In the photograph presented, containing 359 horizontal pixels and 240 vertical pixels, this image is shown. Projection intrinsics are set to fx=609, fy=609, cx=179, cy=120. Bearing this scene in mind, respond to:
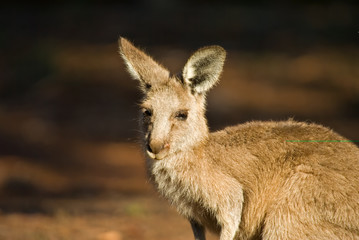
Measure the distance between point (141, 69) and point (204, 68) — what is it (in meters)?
0.64

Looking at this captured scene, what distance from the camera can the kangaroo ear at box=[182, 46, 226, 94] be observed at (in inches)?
214

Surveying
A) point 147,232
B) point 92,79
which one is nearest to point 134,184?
point 147,232

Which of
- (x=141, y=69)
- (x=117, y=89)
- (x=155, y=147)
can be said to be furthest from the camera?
(x=117, y=89)

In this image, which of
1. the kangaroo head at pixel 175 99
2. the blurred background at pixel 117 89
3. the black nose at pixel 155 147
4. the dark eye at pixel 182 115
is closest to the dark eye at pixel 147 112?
the kangaroo head at pixel 175 99

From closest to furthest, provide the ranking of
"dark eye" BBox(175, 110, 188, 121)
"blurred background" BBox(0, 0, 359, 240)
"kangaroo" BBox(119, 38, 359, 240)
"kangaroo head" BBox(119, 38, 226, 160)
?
"kangaroo" BBox(119, 38, 359, 240), "kangaroo head" BBox(119, 38, 226, 160), "dark eye" BBox(175, 110, 188, 121), "blurred background" BBox(0, 0, 359, 240)

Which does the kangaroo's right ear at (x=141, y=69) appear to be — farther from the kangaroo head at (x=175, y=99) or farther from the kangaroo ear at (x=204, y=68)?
the kangaroo ear at (x=204, y=68)

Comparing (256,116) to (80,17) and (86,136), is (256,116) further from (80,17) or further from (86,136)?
(80,17)

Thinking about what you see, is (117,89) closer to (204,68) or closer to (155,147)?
(204,68)

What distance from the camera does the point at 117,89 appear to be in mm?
15820

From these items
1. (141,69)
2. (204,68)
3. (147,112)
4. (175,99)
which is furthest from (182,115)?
(141,69)

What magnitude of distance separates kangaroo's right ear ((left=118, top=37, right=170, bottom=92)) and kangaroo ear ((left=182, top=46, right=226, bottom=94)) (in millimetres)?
271

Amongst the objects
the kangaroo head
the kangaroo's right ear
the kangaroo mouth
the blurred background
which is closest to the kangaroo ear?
the kangaroo head

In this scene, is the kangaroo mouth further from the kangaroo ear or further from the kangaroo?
the kangaroo ear

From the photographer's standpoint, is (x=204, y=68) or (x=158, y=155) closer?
(x=158, y=155)
